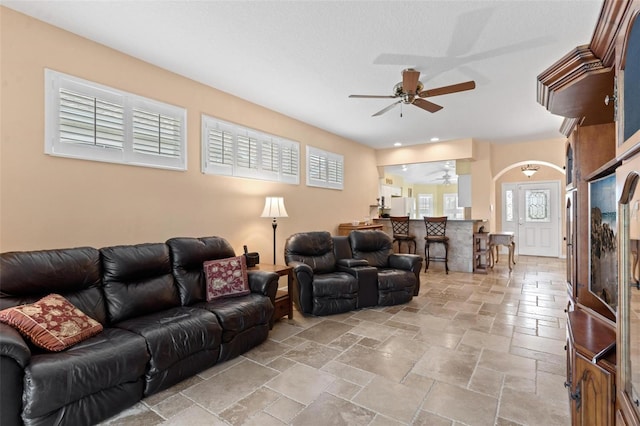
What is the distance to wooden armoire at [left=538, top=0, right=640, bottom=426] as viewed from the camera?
103cm

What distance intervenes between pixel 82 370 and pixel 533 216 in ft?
31.9

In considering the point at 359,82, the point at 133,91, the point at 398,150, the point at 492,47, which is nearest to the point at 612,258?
the point at 492,47

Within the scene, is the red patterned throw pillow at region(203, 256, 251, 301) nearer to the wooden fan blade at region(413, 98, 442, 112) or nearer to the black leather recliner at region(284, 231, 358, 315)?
the black leather recliner at region(284, 231, 358, 315)

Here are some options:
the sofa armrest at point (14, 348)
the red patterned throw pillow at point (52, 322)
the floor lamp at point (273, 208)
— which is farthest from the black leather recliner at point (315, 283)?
the sofa armrest at point (14, 348)

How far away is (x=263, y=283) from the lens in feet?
10.1

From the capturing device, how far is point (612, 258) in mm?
1610

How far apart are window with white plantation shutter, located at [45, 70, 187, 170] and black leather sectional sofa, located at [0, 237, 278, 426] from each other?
93 centimetres

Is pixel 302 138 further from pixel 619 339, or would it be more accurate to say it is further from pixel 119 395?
pixel 619 339

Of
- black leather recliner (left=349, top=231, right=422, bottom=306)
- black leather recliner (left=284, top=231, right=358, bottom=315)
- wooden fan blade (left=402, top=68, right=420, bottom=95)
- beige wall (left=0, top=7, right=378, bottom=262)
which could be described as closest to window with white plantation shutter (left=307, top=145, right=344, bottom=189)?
beige wall (left=0, top=7, right=378, bottom=262)

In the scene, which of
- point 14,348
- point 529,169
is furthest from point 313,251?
point 529,169

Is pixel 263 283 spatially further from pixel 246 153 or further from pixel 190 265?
pixel 246 153

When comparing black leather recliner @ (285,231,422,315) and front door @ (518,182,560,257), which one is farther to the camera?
front door @ (518,182,560,257)

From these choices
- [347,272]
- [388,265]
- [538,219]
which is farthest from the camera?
[538,219]

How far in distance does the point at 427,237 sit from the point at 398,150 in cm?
231
